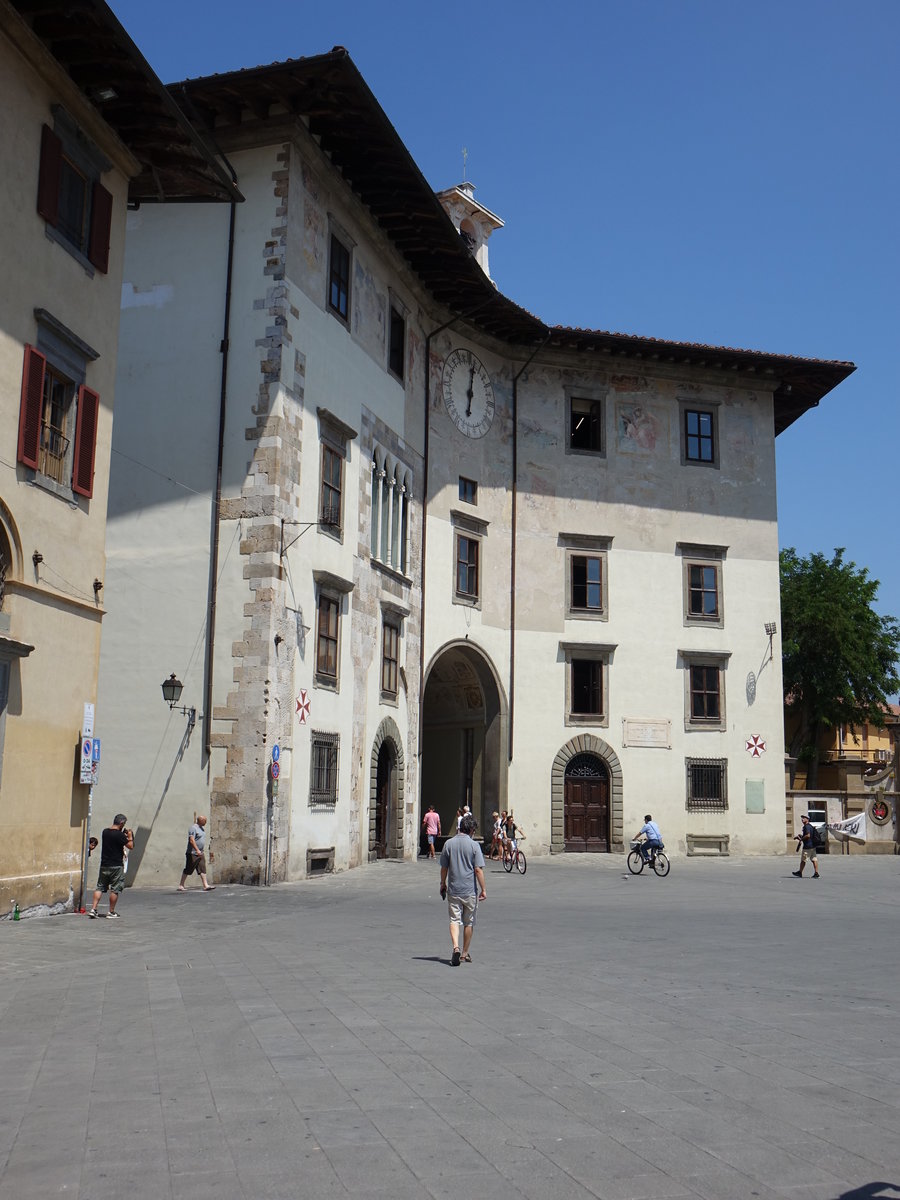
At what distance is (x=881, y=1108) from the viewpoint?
6695 mm

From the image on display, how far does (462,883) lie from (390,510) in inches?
711

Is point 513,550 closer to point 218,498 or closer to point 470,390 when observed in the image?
point 470,390

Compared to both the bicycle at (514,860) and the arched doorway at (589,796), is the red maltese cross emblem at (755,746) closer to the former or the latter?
the arched doorway at (589,796)

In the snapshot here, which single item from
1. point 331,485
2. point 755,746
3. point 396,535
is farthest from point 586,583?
point 331,485

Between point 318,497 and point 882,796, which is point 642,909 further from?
point 882,796

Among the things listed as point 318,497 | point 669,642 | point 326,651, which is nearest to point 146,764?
point 326,651

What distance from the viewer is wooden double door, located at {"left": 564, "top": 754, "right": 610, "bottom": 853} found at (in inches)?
1406

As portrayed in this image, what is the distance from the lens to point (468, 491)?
1363 inches

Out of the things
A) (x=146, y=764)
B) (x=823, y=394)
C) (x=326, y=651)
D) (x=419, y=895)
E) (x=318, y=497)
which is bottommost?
(x=419, y=895)

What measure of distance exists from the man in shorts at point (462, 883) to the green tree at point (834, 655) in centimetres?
4279

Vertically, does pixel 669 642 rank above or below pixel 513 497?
below

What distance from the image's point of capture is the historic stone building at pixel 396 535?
79.6ft

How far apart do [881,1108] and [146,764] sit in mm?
19110

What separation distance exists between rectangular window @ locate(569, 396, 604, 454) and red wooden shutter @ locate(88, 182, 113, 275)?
2048 centimetres
